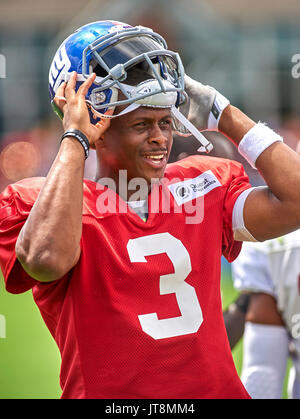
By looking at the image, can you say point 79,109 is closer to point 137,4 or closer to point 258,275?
point 258,275

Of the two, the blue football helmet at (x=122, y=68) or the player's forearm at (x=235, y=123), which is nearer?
the blue football helmet at (x=122, y=68)

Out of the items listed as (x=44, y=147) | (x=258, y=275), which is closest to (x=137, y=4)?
(x=44, y=147)

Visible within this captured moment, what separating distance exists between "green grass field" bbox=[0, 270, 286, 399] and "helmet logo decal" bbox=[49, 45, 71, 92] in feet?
7.03

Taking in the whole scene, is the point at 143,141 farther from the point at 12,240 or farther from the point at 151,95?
the point at 12,240

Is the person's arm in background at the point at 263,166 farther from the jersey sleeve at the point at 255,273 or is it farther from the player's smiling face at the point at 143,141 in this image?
the jersey sleeve at the point at 255,273

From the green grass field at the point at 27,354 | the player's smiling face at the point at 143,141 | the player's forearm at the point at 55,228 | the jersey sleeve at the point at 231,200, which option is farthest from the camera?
the green grass field at the point at 27,354

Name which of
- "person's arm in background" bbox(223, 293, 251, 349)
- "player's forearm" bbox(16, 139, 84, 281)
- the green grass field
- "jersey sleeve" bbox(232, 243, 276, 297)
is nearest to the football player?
"player's forearm" bbox(16, 139, 84, 281)

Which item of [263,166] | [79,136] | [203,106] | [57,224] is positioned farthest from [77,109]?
[263,166]

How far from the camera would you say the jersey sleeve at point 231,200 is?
79.2 inches

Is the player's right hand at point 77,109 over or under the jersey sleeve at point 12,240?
over

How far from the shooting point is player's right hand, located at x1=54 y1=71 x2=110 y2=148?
1803 mm

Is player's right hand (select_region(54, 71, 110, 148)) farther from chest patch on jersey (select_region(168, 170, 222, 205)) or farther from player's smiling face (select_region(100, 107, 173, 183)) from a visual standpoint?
chest patch on jersey (select_region(168, 170, 222, 205))

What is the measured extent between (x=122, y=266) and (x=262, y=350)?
144 centimetres

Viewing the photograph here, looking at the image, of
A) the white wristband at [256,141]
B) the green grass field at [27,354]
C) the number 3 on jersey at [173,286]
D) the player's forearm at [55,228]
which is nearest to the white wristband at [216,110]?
the white wristband at [256,141]
